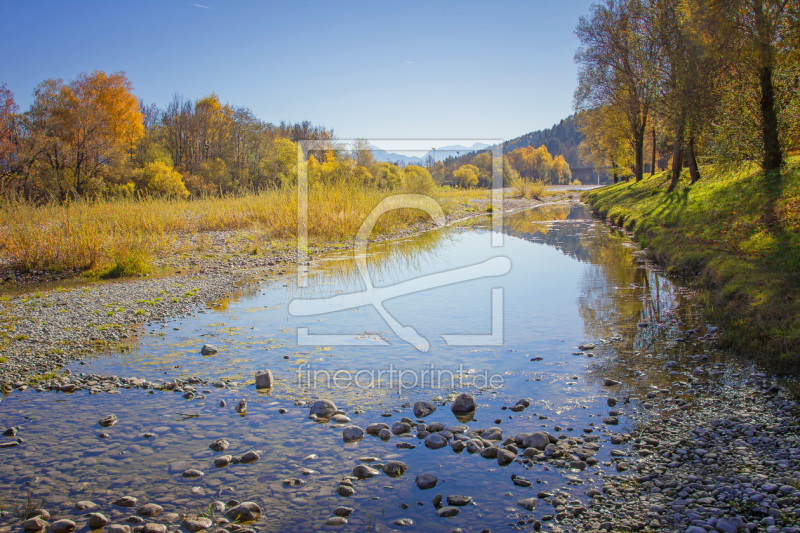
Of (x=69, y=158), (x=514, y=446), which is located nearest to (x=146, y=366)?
(x=514, y=446)

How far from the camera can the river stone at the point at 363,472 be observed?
13.5 ft

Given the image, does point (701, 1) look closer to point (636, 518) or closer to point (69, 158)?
point (636, 518)

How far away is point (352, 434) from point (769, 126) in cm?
1650

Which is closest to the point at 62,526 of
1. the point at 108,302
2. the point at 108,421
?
the point at 108,421

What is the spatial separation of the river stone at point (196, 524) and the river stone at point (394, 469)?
146 cm

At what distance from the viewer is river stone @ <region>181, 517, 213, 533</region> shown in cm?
341

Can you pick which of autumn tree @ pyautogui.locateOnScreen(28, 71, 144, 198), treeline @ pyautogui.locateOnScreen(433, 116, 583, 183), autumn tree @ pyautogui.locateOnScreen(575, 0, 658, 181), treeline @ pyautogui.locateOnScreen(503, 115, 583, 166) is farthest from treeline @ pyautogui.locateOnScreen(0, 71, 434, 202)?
treeline @ pyautogui.locateOnScreen(503, 115, 583, 166)

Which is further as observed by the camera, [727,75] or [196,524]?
[727,75]

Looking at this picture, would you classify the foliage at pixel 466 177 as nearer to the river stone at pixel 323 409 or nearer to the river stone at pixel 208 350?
the river stone at pixel 208 350

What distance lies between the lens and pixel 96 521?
345 centimetres

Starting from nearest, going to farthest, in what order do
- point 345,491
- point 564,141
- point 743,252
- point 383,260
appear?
1. point 345,491
2. point 743,252
3. point 383,260
4. point 564,141

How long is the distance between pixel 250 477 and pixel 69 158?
45.6 meters

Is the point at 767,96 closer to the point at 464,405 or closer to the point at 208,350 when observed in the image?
the point at 464,405

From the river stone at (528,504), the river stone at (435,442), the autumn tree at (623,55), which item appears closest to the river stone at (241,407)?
the river stone at (435,442)
